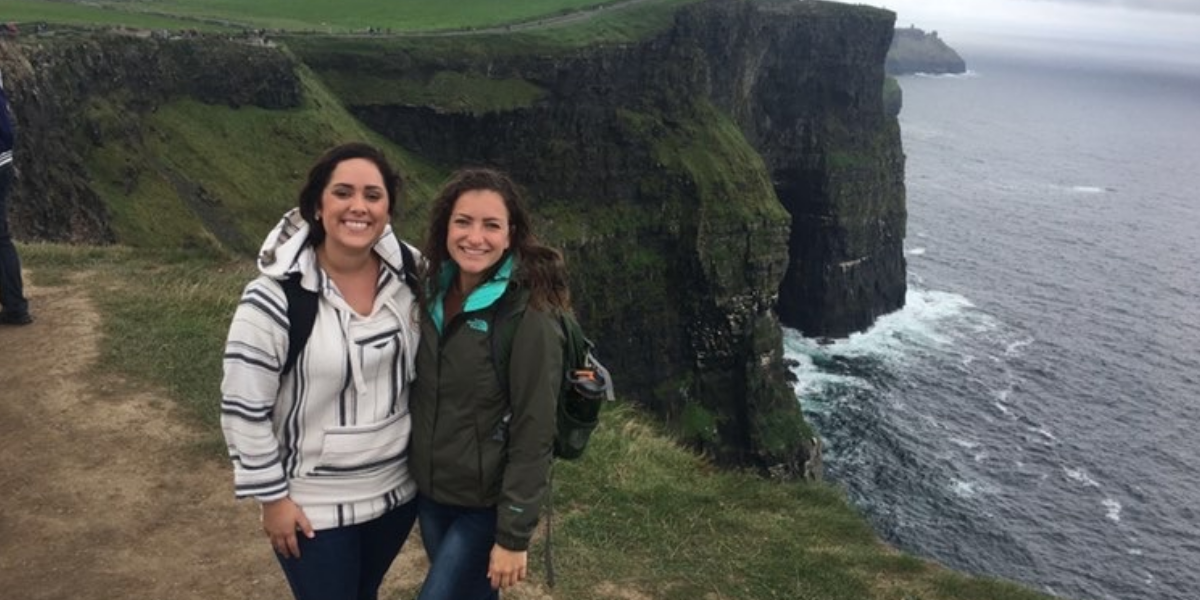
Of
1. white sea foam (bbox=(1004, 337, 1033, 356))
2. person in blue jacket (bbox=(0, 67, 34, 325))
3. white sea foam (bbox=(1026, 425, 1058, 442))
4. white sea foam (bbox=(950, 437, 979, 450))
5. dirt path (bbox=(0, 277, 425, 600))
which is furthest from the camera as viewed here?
white sea foam (bbox=(1004, 337, 1033, 356))

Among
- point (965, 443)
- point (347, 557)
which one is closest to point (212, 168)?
point (347, 557)

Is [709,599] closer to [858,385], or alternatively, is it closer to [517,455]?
[517,455]

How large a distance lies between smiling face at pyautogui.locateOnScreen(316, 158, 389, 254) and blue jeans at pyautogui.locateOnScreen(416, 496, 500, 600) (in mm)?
1655

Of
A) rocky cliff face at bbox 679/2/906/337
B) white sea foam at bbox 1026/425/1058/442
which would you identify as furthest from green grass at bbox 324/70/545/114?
white sea foam at bbox 1026/425/1058/442

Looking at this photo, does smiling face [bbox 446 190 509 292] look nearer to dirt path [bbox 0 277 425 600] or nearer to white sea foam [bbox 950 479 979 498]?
dirt path [bbox 0 277 425 600]

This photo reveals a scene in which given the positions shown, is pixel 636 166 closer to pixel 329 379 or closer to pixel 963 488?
pixel 963 488

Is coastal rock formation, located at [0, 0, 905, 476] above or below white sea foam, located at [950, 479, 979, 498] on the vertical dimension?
above

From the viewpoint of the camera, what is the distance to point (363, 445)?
5426 mm

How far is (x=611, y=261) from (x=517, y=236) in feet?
185

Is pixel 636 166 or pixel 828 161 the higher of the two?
pixel 636 166

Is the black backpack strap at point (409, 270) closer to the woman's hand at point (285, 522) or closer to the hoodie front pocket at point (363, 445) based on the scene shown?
the hoodie front pocket at point (363, 445)

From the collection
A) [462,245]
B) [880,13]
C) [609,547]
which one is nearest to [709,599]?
[609,547]

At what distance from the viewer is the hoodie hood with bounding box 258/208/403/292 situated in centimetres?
507

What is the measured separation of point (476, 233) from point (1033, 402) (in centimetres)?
6761
